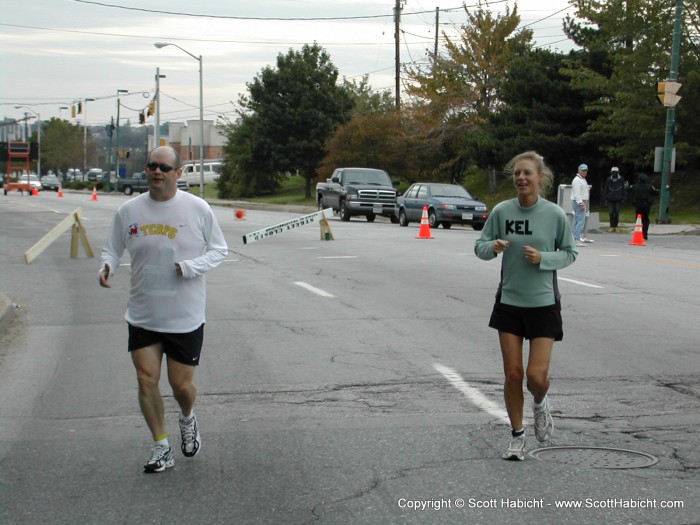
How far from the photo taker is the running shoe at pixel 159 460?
6090 millimetres

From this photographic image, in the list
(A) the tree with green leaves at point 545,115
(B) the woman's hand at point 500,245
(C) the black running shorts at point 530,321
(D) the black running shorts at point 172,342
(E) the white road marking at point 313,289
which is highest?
(A) the tree with green leaves at point 545,115

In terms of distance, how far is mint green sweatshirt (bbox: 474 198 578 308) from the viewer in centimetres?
641

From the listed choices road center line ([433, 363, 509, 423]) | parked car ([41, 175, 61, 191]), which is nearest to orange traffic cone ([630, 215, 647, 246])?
road center line ([433, 363, 509, 423])

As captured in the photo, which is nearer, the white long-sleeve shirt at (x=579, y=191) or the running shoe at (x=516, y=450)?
the running shoe at (x=516, y=450)

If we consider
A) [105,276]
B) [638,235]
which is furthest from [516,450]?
[638,235]

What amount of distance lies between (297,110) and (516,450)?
62.5 meters

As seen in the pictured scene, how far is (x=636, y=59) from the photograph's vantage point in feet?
119

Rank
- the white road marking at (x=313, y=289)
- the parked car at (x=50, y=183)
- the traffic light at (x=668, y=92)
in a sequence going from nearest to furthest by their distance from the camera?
the white road marking at (x=313, y=289), the traffic light at (x=668, y=92), the parked car at (x=50, y=183)

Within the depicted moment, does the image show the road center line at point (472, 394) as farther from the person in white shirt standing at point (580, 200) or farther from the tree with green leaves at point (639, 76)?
the tree with green leaves at point (639, 76)

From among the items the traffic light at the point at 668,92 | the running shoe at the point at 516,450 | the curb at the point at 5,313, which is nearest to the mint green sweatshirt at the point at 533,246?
the running shoe at the point at 516,450

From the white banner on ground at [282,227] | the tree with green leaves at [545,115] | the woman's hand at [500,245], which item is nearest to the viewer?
the woman's hand at [500,245]

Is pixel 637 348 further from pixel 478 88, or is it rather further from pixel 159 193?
pixel 478 88

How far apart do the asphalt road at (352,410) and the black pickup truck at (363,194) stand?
71.1ft

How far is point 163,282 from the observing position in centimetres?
621
